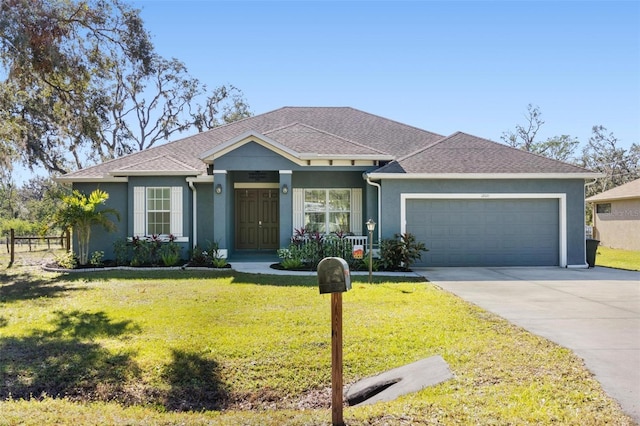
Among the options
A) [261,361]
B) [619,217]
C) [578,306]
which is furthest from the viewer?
[619,217]

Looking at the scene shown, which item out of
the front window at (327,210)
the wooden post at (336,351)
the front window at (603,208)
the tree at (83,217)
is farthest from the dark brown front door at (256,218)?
the front window at (603,208)

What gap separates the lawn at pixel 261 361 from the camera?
3.68m

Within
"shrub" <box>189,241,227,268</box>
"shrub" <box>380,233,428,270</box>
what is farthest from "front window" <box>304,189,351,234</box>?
"shrub" <box>189,241,227,268</box>

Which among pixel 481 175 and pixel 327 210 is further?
pixel 327 210

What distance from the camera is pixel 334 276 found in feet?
11.5

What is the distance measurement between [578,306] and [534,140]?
37.5 m

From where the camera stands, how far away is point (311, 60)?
17359 millimetres

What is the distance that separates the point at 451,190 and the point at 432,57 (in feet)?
15.9

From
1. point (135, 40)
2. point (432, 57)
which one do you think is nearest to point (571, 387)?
point (432, 57)

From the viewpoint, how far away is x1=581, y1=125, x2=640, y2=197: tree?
41.8 m

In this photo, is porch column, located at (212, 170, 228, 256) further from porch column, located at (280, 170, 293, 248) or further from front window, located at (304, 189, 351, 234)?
front window, located at (304, 189, 351, 234)

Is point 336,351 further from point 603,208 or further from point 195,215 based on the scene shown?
point 603,208

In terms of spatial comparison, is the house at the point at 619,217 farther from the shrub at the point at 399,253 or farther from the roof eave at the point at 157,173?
the roof eave at the point at 157,173

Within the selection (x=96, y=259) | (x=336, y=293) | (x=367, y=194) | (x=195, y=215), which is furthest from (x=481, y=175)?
(x=96, y=259)
